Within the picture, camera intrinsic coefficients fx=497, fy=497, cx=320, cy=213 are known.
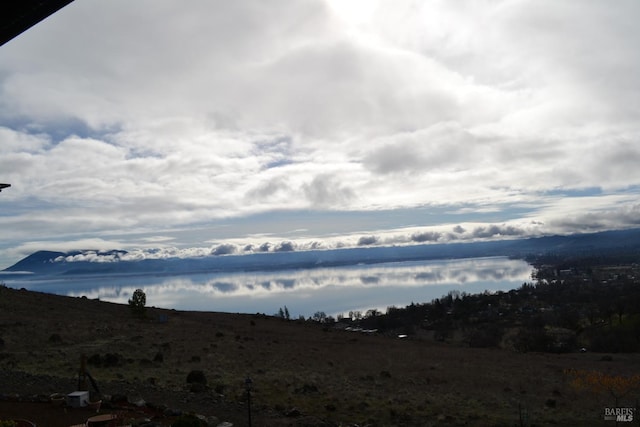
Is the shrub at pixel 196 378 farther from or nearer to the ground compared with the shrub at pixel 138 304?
nearer to the ground

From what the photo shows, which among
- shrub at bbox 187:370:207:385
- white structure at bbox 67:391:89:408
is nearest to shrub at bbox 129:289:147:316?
shrub at bbox 187:370:207:385

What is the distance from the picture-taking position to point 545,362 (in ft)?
104

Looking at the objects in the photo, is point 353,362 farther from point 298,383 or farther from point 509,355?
point 509,355

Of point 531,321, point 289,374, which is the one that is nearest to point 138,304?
point 289,374

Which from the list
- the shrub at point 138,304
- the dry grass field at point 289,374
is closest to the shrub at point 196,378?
the dry grass field at point 289,374

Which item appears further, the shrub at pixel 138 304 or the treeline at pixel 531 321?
the treeline at pixel 531 321

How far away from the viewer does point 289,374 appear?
924 inches

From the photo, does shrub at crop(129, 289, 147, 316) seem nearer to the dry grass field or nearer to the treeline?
the dry grass field

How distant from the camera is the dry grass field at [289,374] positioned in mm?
16766

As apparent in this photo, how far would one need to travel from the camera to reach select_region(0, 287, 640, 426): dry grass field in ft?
55.0

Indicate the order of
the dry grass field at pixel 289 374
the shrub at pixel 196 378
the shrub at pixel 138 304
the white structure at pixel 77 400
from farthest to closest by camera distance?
the shrub at pixel 138 304 < the shrub at pixel 196 378 < the dry grass field at pixel 289 374 < the white structure at pixel 77 400

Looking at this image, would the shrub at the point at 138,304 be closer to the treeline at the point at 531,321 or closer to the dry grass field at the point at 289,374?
the dry grass field at the point at 289,374

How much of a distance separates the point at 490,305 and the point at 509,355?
74.1 metres

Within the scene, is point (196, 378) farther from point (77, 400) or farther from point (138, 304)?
point (138, 304)
